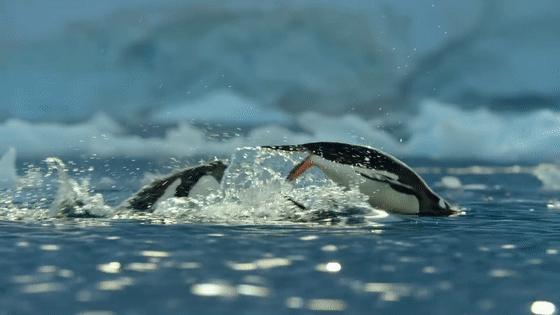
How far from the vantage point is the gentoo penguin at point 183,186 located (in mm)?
17984

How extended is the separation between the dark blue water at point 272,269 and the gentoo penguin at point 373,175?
376 centimetres

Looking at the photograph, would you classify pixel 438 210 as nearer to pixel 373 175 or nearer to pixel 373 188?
pixel 373 188

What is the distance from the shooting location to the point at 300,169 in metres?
18.2

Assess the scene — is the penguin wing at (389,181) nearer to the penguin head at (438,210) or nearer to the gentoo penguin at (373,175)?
the gentoo penguin at (373,175)

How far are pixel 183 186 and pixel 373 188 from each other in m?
5.07

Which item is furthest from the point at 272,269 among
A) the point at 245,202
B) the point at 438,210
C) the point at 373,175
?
the point at 438,210

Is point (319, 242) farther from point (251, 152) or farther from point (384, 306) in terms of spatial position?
point (251, 152)

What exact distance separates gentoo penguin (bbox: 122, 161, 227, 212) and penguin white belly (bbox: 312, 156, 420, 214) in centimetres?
272

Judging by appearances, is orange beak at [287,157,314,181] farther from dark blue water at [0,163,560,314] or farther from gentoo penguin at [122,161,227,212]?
dark blue water at [0,163,560,314]

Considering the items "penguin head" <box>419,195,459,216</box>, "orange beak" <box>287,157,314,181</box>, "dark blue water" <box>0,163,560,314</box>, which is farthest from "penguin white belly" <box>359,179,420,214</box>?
"dark blue water" <box>0,163,560,314</box>

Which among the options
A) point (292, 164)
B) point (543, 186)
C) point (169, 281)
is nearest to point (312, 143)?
point (292, 164)

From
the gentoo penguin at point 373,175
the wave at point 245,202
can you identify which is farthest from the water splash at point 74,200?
the gentoo penguin at point 373,175

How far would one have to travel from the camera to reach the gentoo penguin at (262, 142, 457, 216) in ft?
60.5

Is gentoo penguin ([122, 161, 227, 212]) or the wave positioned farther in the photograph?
gentoo penguin ([122, 161, 227, 212])
